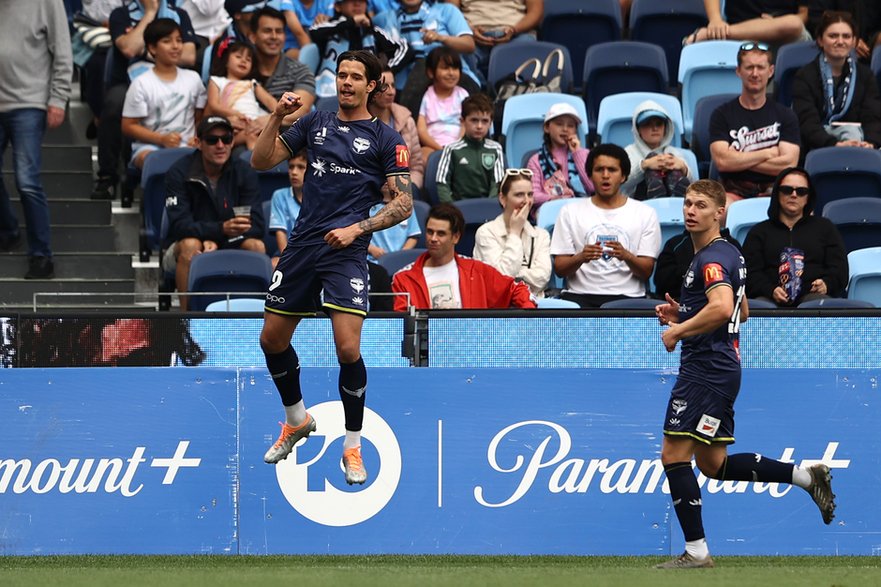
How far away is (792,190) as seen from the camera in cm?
1150

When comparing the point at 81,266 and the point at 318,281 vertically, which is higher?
the point at 318,281

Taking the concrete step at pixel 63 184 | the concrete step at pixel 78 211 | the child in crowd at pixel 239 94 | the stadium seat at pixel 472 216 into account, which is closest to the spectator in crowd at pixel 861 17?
the stadium seat at pixel 472 216

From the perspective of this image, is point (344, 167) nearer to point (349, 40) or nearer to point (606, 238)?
point (606, 238)

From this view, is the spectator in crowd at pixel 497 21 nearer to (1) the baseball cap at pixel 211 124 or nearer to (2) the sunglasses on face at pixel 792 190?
(1) the baseball cap at pixel 211 124

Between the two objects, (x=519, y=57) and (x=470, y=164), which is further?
(x=519, y=57)

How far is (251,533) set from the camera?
9734 millimetres

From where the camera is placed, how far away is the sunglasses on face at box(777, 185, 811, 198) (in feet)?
37.7

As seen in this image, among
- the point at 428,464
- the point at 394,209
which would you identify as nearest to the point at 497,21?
the point at 428,464

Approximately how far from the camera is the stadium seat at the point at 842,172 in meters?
12.9

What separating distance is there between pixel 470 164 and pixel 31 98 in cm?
368

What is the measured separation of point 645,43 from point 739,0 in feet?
4.95

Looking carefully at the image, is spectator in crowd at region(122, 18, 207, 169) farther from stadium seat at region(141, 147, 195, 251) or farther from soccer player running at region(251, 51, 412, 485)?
soccer player running at region(251, 51, 412, 485)

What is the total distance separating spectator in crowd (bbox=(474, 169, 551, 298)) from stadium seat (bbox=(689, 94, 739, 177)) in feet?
7.99

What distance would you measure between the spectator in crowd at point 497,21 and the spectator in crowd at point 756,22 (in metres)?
1.52
